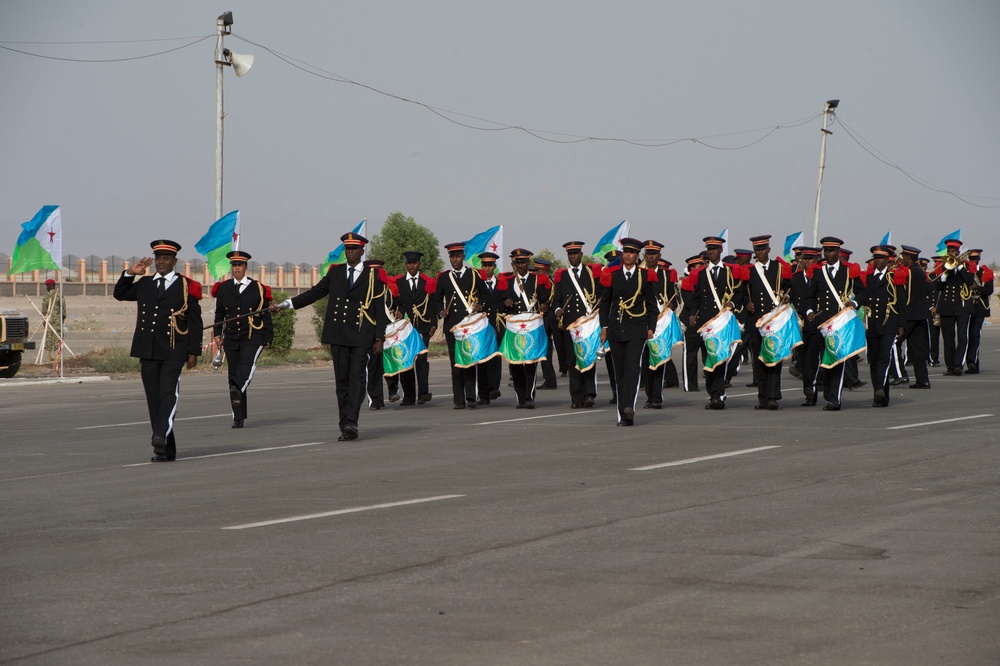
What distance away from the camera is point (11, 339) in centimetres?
2612

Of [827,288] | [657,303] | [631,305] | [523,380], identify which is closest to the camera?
[631,305]

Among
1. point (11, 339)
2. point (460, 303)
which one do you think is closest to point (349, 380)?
point (460, 303)

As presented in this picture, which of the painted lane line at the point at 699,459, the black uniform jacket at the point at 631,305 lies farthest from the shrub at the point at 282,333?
the painted lane line at the point at 699,459

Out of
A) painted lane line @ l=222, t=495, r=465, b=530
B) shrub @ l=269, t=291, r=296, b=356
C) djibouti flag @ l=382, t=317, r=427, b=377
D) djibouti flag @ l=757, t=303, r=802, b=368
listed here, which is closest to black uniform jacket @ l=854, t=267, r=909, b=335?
djibouti flag @ l=757, t=303, r=802, b=368

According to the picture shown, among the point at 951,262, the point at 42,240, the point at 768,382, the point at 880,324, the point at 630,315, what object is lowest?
the point at 768,382

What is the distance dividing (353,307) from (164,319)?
2228 mm

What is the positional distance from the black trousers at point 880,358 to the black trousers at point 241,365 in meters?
7.86

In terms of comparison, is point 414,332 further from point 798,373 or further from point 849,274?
point 798,373

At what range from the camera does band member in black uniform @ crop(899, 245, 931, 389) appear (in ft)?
66.4

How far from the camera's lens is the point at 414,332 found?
18.4 metres

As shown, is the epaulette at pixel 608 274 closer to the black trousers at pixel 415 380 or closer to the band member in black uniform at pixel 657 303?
the band member in black uniform at pixel 657 303

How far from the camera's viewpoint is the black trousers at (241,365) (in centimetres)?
1519

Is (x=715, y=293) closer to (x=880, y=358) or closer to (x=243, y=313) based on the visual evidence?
(x=880, y=358)

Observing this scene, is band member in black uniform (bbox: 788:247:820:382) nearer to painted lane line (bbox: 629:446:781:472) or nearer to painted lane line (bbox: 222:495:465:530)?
painted lane line (bbox: 629:446:781:472)
